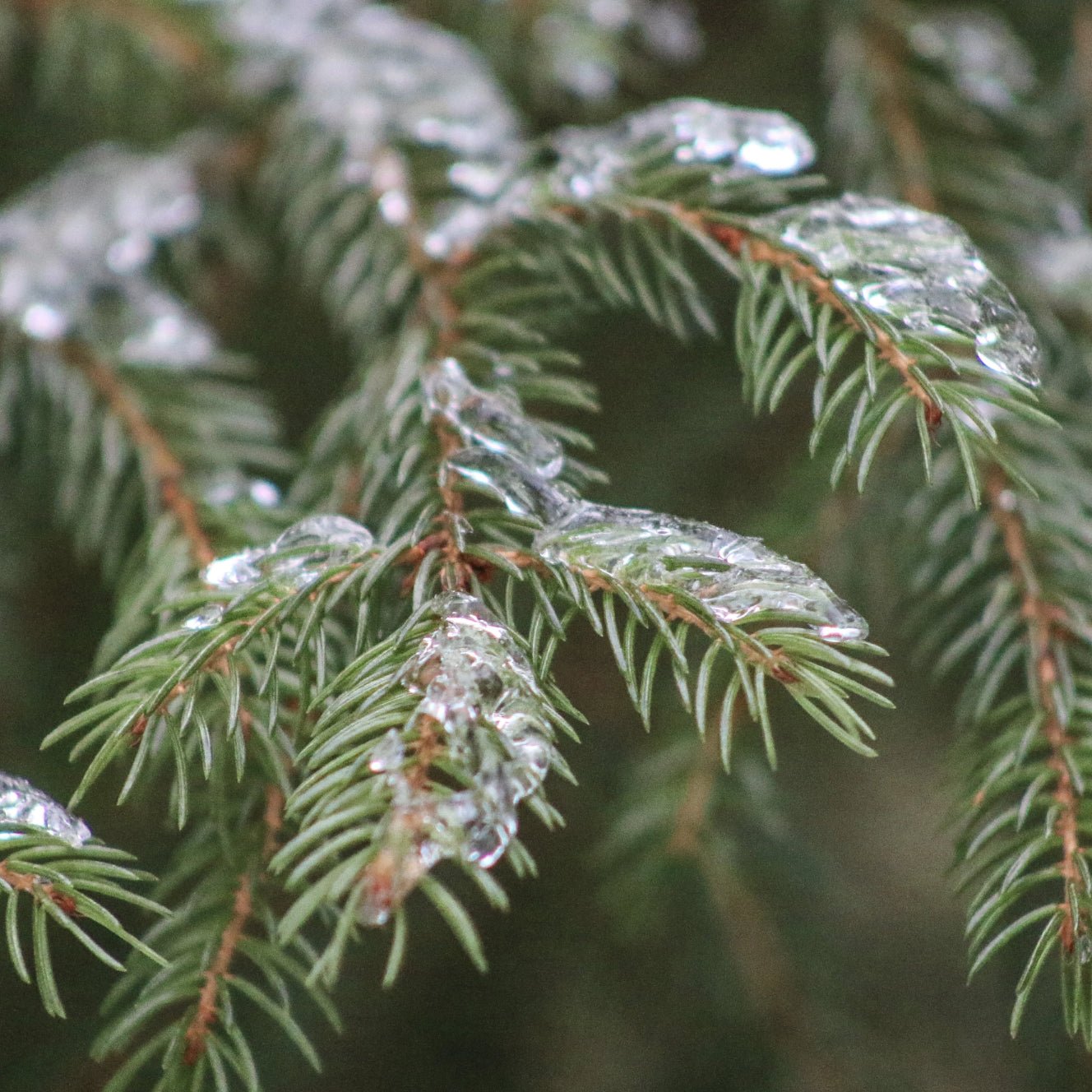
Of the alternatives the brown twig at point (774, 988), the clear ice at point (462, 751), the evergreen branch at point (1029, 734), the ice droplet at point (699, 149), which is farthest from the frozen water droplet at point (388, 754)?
the brown twig at point (774, 988)

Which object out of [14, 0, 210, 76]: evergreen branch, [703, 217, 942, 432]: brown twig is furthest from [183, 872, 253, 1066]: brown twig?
[14, 0, 210, 76]: evergreen branch

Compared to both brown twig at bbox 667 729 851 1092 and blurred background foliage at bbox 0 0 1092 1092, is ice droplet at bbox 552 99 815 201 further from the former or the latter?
brown twig at bbox 667 729 851 1092

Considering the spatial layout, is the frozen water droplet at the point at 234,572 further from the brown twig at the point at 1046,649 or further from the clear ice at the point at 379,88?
the brown twig at the point at 1046,649

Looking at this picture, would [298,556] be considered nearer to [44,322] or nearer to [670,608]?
[670,608]

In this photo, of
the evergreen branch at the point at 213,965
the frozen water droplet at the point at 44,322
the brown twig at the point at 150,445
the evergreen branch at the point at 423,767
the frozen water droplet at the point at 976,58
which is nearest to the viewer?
the evergreen branch at the point at 423,767

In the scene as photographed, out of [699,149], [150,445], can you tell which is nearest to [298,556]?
[150,445]
